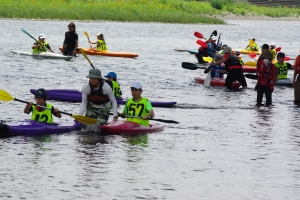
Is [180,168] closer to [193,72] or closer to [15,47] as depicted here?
[193,72]

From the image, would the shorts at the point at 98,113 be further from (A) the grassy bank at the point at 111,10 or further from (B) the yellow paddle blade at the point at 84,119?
(A) the grassy bank at the point at 111,10

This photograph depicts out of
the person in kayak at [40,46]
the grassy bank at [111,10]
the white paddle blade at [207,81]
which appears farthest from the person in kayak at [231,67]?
the grassy bank at [111,10]

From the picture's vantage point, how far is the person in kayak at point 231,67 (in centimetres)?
2430

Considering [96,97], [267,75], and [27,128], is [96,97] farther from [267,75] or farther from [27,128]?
[267,75]

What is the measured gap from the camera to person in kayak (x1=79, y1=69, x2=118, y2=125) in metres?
14.9

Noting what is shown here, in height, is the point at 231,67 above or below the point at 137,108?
above

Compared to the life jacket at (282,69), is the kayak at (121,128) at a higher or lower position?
lower

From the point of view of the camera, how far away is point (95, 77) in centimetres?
1477

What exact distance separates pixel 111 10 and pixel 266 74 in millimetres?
55929

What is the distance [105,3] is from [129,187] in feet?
227

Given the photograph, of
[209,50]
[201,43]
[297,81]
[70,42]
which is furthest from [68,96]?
[70,42]

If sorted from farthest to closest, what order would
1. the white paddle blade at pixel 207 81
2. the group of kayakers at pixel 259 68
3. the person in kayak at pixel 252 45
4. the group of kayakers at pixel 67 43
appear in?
the person in kayak at pixel 252 45, the group of kayakers at pixel 67 43, the white paddle blade at pixel 207 81, the group of kayakers at pixel 259 68

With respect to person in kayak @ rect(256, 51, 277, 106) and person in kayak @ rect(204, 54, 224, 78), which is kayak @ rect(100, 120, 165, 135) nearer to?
person in kayak @ rect(256, 51, 277, 106)

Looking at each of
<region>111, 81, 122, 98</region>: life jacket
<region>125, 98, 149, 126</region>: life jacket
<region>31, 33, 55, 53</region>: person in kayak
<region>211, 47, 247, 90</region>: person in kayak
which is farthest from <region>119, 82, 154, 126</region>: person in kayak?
<region>31, 33, 55, 53</region>: person in kayak
